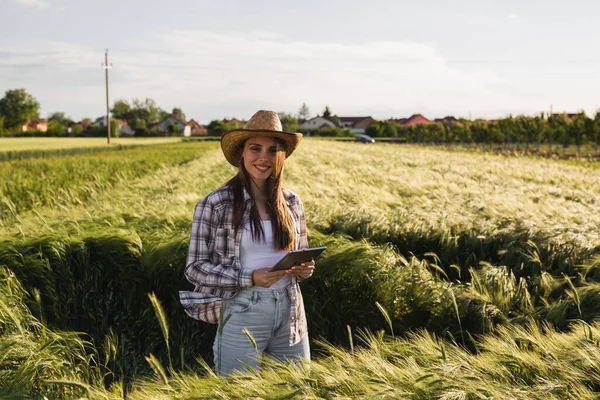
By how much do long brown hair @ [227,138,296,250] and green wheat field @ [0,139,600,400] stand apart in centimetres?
61

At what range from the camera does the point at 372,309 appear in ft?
14.2

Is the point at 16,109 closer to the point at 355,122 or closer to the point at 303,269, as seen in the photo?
the point at 355,122

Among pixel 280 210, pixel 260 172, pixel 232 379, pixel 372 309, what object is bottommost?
pixel 372 309

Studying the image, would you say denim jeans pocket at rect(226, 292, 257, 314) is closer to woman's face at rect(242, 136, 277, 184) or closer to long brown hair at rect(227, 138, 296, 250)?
long brown hair at rect(227, 138, 296, 250)

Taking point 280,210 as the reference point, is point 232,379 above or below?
below

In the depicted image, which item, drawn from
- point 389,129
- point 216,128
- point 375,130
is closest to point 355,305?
point 216,128

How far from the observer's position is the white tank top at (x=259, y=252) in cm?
277

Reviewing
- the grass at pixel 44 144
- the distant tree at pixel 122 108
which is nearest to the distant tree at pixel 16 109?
the distant tree at pixel 122 108

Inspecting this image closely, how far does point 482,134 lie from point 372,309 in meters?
60.2

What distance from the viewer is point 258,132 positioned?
272 centimetres

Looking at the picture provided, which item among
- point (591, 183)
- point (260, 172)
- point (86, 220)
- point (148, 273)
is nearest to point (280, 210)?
point (260, 172)

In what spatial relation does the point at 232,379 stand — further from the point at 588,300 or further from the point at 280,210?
the point at 588,300

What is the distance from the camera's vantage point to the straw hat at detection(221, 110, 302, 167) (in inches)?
107

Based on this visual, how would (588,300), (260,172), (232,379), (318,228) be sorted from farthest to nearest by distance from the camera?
(318,228)
(588,300)
(260,172)
(232,379)
